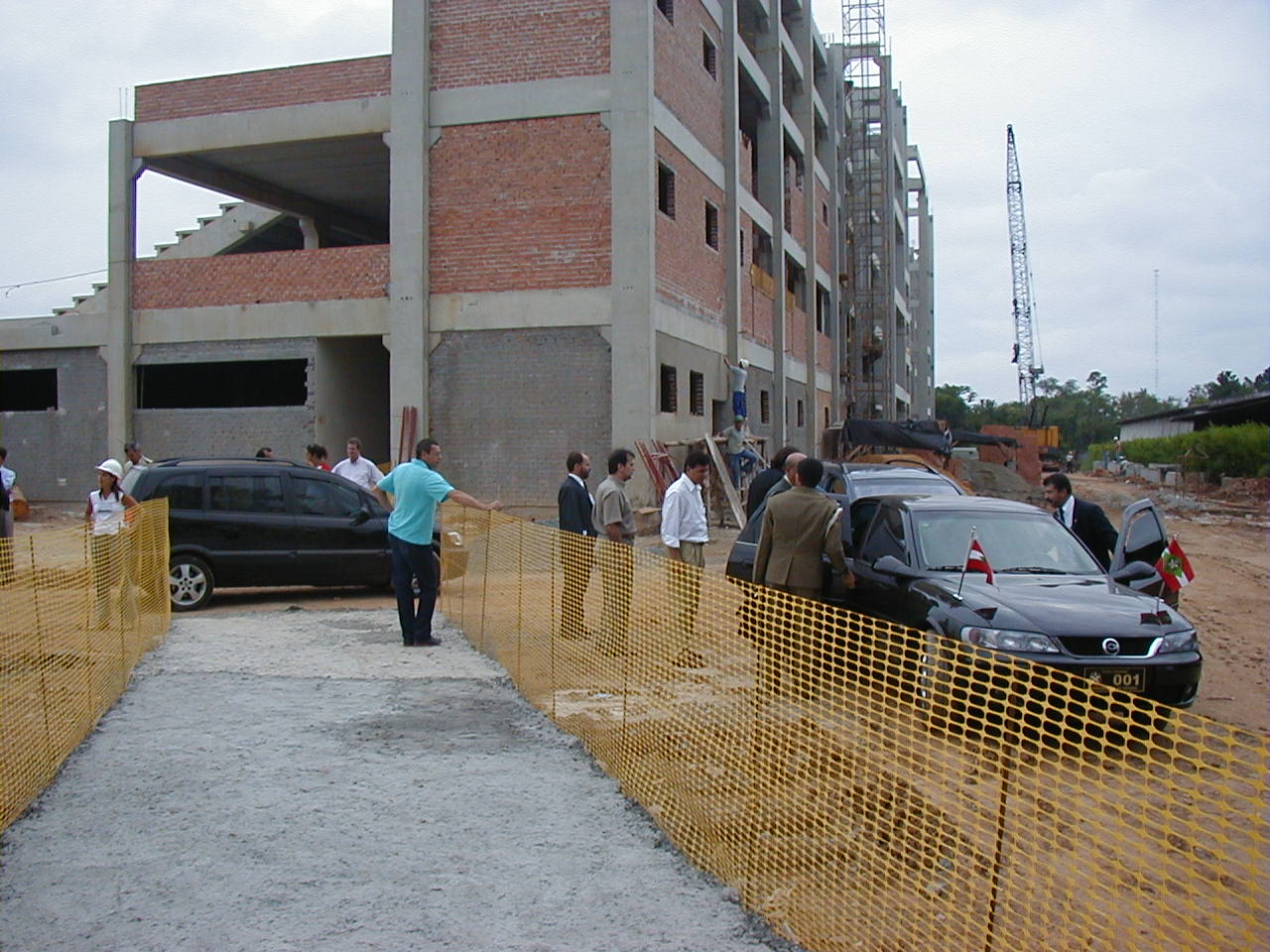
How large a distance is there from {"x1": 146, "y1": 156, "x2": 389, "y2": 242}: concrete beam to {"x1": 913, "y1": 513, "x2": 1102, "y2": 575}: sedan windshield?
69.4 ft

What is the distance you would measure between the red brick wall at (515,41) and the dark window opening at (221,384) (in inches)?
265

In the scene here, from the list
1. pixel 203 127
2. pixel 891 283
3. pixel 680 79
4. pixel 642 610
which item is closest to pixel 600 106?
pixel 680 79

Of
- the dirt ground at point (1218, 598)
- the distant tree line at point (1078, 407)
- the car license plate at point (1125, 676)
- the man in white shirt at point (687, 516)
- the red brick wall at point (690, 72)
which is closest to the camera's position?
the car license plate at point (1125, 676)

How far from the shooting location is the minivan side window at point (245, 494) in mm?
13203

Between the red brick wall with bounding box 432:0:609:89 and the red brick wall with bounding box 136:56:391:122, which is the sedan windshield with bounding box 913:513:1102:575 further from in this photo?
the red brick wall with bounding box 136:56:391:122

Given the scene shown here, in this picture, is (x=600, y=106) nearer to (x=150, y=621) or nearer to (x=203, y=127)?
(x=203, y=127)

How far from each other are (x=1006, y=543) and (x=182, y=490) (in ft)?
29.9

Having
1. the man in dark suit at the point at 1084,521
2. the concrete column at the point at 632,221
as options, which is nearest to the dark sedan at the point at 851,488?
the man in dark suit at the point at 1084,521

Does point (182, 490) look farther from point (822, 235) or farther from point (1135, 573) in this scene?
point (822, 235)

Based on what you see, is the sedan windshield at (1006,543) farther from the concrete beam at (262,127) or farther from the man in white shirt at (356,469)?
the concrete beam at (262,127)

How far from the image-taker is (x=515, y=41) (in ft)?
69.2

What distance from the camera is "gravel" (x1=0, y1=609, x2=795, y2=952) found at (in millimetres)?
4152

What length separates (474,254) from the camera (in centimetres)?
2131

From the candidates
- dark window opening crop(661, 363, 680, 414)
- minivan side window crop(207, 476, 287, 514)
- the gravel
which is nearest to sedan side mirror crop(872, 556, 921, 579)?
the gravel
